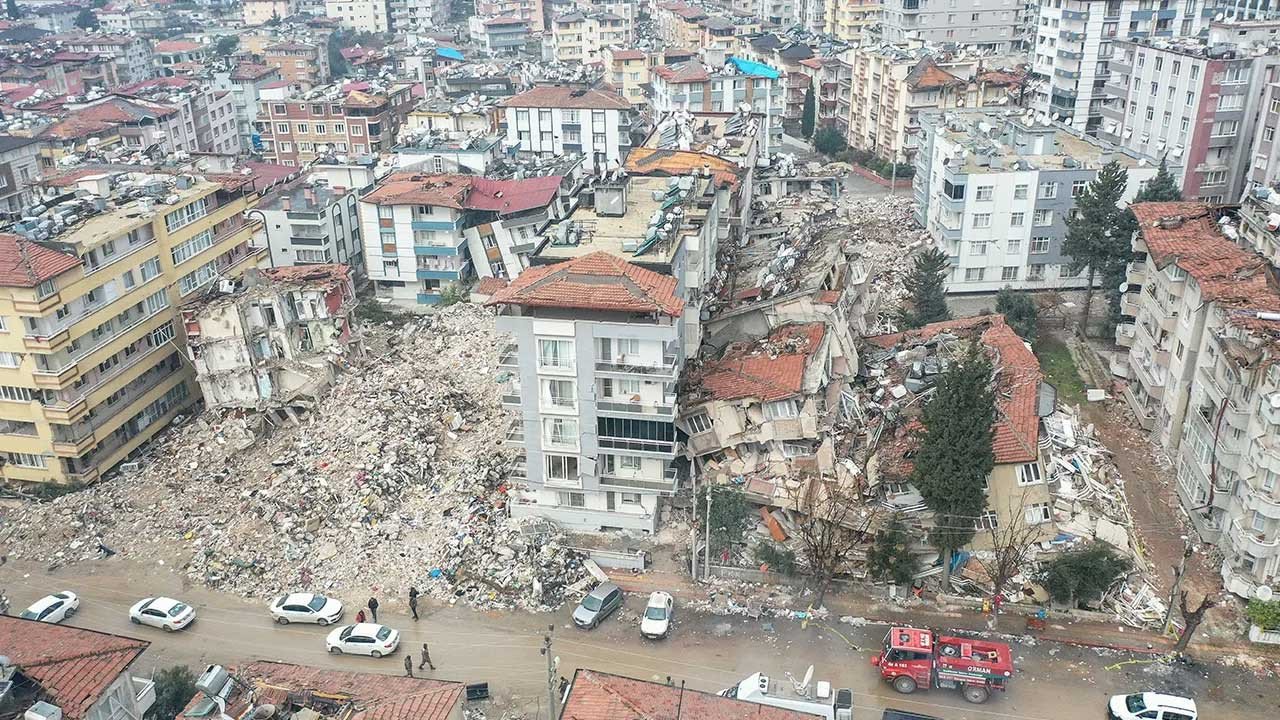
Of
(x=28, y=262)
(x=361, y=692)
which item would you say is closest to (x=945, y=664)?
(x=361, y=692)

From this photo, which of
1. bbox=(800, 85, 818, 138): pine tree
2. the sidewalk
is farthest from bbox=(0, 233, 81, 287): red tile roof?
bbox=(800, 85, 818, 138): pine tree

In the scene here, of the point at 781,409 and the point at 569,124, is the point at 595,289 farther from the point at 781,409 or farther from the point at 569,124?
the point at 569,124

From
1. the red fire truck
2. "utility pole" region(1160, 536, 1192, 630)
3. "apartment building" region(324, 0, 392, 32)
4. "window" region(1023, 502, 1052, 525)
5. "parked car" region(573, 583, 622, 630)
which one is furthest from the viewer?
"apartment building" region(324, 0, 392, 32)

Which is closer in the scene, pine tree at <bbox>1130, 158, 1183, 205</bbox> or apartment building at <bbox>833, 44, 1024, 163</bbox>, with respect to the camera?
pine tree at <bbox>1130, 158, 1183, 205</bbox>

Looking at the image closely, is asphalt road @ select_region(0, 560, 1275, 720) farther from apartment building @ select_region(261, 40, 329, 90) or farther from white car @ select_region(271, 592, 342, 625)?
apartment building @ select_region(261, 40, 329, 90)

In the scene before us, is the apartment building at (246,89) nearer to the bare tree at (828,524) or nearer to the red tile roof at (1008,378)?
the red tile roof at (1008,378)

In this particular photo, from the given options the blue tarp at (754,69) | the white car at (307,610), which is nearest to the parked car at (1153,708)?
the white car at (307,610)
